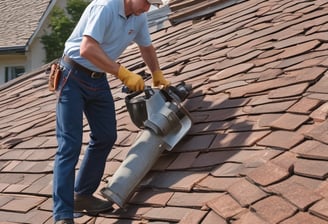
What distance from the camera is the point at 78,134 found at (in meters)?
3.31

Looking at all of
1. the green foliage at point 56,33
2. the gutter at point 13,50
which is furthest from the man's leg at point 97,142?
the green foliage at point 56,33

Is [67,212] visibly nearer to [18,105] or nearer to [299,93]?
[299,93]

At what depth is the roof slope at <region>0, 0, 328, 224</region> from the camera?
8.68 feet

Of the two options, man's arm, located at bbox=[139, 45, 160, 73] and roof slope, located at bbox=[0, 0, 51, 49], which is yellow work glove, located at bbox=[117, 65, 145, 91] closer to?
man's arm, located at bbox=[139, 45, 160, 73]

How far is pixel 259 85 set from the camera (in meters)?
3.67

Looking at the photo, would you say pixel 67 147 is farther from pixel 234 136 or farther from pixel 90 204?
pixel 234 136

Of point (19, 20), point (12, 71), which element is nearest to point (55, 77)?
point (12, 71)

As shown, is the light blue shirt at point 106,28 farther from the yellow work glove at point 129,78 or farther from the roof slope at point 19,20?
the roof slope at point 19,20

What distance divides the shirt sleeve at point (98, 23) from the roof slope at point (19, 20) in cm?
1379

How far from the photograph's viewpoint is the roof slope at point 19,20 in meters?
16.9

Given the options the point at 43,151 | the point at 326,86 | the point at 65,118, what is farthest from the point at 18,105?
the point at 326,86

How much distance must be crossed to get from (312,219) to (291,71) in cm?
151

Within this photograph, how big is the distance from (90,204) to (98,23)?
99 centimetres

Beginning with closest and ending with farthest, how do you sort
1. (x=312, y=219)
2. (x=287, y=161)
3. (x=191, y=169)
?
(x=312, y=219) < (x=287, y=161) < (x=191, y=169)
